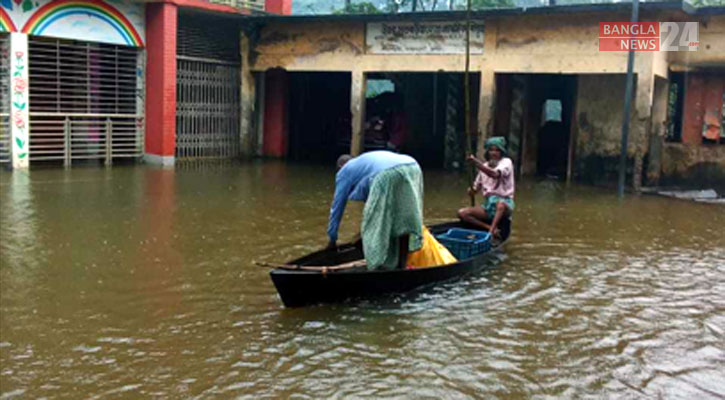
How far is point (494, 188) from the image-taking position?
8938mm

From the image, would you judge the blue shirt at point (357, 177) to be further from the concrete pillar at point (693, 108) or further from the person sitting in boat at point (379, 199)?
the concrete pillar at point (693, 108)

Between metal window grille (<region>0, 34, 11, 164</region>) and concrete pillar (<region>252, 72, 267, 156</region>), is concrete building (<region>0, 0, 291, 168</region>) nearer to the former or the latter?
metal window grille (<region>0, 34, 11, 164</region>)

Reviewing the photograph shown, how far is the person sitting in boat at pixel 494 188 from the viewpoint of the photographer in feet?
28.8

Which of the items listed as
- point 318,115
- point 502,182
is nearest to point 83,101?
point 318,115

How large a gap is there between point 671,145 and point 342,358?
42.8ft

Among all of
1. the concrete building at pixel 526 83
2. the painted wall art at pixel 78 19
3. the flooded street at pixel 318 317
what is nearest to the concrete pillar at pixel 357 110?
the concrete building at pixel 526 83

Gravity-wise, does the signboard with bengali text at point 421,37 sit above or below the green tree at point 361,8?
below

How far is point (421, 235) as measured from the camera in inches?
272

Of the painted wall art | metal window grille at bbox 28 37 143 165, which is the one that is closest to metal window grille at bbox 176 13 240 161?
metal window grille at bbox 28 37 143 165

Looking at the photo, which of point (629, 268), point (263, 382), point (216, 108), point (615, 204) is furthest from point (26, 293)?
point (216, 108)

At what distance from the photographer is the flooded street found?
4938 mm

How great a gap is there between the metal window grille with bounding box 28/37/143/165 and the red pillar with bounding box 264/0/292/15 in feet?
14.7

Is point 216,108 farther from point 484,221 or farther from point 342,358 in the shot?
point 342,358

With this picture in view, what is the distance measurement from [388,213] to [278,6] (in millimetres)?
14814
